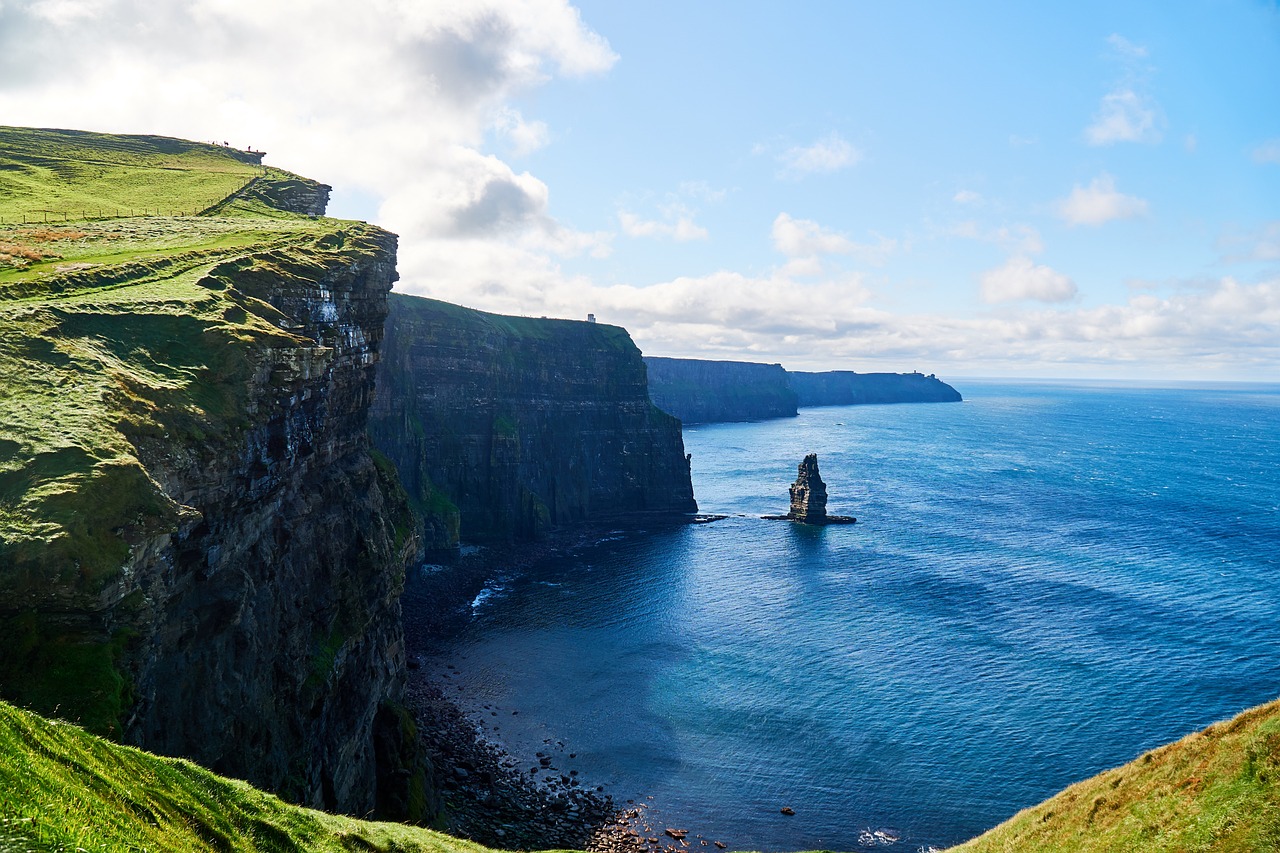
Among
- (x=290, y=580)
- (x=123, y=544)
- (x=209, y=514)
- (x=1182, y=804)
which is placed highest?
(x=123, y=544)

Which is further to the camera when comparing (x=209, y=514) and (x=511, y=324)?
(x=511, y=324)

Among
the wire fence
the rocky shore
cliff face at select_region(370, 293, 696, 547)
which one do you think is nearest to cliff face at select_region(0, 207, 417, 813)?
the wire fence

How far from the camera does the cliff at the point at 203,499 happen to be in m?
25.2

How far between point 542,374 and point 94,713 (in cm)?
13275

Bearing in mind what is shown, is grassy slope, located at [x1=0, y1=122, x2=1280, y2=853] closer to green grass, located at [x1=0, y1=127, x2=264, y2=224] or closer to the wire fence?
the wire fence

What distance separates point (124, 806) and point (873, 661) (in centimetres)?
7506

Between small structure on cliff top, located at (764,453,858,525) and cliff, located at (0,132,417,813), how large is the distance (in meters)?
96.7

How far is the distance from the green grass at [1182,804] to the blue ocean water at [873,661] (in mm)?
24619

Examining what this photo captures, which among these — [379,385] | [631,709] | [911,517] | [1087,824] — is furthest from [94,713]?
[911,517]

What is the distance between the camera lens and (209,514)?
112 ft

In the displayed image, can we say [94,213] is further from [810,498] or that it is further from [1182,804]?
[810,498]

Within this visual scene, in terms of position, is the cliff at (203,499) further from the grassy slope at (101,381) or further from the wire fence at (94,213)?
the wire fence at (94,213)

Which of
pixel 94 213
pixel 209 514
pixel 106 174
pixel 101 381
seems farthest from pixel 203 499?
pixel 106 174

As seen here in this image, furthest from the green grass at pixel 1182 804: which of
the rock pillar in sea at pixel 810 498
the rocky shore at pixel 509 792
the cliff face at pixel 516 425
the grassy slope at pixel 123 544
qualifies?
the rock pillar in sea at pixel 810 498
